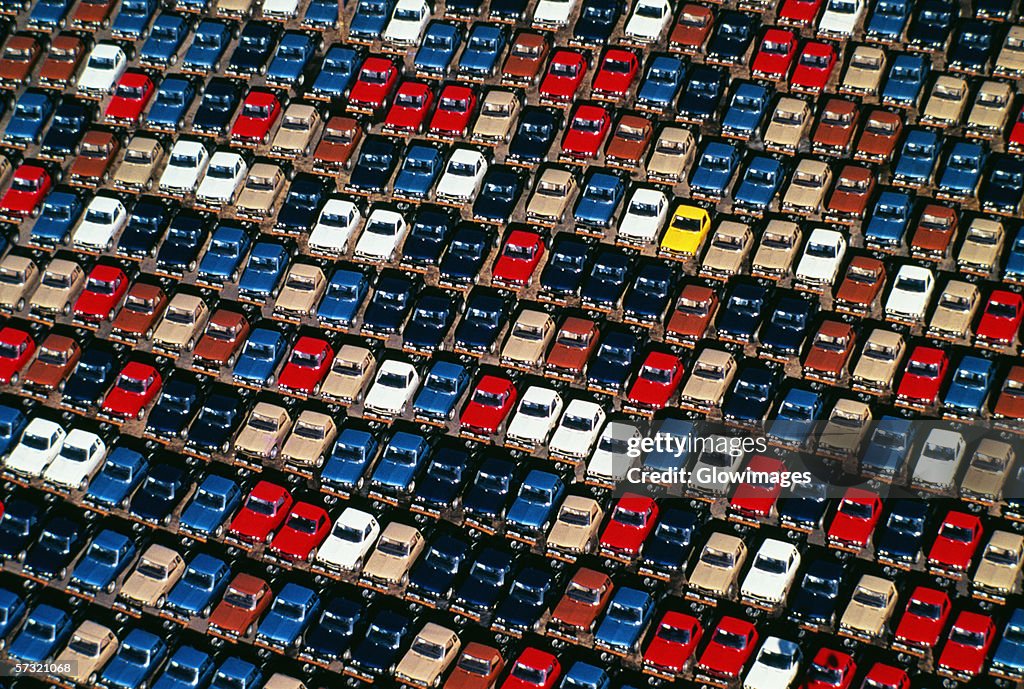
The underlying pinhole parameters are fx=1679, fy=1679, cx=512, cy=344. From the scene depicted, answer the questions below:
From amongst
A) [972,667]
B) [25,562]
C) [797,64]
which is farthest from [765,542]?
[25,562]

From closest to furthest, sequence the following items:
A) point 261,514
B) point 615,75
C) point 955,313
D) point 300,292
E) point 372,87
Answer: point 955,313, point 261,514, point 300,292, point 615,75, point 372,87

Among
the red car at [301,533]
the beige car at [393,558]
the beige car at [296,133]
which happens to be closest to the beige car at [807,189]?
the beige car at [393,558]

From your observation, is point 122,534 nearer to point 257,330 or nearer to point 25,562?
point 25,562

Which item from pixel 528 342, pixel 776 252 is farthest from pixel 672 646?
pixel 776 252

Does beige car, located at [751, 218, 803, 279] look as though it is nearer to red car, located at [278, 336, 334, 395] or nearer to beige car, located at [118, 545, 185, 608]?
red car, located at [278, 336, 334, 395]

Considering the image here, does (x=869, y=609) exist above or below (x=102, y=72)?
below

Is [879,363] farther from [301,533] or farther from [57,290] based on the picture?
[57,290]

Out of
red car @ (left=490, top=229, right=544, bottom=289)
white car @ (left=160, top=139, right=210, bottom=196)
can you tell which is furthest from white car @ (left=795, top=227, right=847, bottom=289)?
white car @ (left=160, top=139, right=210, bottom=196)
